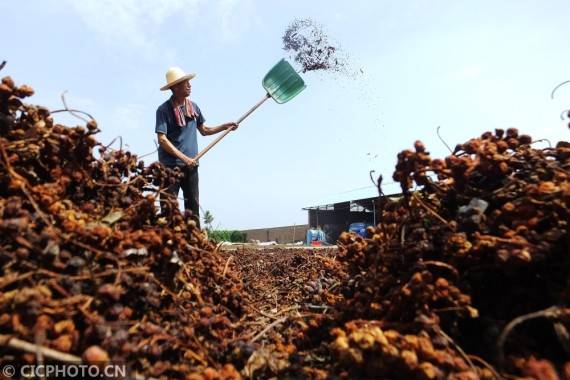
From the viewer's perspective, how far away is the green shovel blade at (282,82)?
626 centimetres

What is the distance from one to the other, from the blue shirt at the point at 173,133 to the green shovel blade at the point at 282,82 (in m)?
1.48

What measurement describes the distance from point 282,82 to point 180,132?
6.34 feet

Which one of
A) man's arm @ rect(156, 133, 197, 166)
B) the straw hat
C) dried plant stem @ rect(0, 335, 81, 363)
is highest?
the straw hat

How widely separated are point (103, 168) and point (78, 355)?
104cm

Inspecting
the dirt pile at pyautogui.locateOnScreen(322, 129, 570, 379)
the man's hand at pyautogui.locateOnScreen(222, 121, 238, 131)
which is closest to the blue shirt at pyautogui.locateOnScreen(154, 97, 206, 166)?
the man's hand at pyautogui.locateOnScreen(222, 121, 238, 131)

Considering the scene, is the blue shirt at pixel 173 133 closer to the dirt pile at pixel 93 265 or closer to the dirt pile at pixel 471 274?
the dirt pile at pixel 93 265

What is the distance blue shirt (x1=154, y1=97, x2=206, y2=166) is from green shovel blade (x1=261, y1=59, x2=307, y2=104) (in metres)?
1.48

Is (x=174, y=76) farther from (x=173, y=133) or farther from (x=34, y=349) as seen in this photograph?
(x=34, y=349)

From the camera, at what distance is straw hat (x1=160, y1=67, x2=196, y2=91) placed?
17.0 ft

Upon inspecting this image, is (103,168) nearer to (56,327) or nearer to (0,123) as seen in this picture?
(0,123)

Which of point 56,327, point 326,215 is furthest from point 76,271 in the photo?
point 326,215

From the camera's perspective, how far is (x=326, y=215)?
35094mm

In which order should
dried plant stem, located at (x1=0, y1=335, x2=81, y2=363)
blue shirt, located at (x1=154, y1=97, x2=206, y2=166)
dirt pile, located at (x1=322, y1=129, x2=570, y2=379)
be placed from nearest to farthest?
dried plant stem, located at (x1=0, y1=335, x2=81, y2=363) < dirt pile, located at (x1=322, y1=129, x2=570, y2=379) < blue shirt, located at (x1=154, y1=97, x2=206, y2=166)

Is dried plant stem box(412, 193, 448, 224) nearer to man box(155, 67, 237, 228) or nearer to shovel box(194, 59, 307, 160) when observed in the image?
man box(155, 67, 237, 228)
